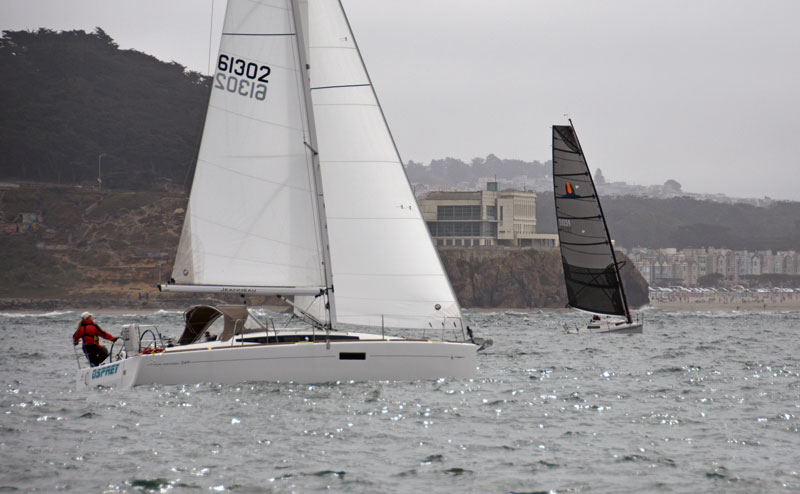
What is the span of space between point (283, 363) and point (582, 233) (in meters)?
31.0

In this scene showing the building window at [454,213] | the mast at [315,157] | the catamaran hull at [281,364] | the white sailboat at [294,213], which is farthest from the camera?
the building window at [454,213]

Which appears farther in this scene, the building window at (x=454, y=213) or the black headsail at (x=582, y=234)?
the building window at (x=454, y=213)

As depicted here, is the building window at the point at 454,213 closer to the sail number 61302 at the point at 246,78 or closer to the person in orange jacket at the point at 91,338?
the sail number 61302 at the point at 246,78

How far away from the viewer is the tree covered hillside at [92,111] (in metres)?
136

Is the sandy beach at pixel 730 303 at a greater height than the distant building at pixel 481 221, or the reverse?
the distant building at pixel 481 221

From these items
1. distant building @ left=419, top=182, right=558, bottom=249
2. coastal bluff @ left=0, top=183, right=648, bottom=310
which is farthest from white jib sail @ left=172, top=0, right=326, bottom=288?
distant building @ left=419, top=182, right=558, bottom=249

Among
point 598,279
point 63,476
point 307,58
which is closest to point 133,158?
point 598,279

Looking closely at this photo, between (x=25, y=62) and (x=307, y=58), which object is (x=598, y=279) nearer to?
(x=307, y=58)

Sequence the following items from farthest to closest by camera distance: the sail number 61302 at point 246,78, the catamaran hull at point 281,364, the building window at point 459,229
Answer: the building window at point 459,229
the sail number 61302 at point 246,78
the catamaran hull at point 281,364

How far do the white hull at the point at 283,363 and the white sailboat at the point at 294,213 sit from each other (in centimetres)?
72

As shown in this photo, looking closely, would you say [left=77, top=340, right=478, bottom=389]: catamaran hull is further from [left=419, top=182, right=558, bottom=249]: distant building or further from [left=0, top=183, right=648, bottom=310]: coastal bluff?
[left=419, top=182, right=558, bottom=249]: distant building

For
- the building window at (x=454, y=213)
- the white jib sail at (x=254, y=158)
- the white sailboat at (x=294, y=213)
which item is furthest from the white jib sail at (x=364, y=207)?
the building window at (x=454, y=213)

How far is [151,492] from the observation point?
11359 millimetres

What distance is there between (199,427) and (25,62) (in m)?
157
